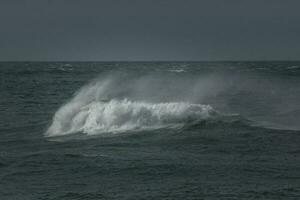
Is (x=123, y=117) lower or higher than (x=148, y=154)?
higher

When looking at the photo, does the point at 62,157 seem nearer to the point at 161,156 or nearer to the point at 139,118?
the point at 161,156

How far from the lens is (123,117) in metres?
30.1

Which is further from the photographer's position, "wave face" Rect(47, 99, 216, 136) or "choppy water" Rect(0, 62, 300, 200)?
"wave face" Rect(47, 99, 216, 136)

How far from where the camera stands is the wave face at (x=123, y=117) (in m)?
28.9

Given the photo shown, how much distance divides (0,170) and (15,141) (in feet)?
20.8

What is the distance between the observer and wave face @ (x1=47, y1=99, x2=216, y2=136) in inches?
1137

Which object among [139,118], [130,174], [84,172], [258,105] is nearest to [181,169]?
[130,174]

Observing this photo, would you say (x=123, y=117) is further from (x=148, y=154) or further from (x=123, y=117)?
(x=148, y=154)

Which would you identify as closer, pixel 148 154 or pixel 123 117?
pixel 148 154

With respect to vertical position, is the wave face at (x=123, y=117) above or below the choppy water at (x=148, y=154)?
above

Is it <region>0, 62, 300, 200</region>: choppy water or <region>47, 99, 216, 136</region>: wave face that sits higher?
<region>47, 99, 216, 136</region>: wave face

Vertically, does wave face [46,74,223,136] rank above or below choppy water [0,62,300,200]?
above

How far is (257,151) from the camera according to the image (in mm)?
21328

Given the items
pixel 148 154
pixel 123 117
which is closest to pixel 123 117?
pixel 123 117
